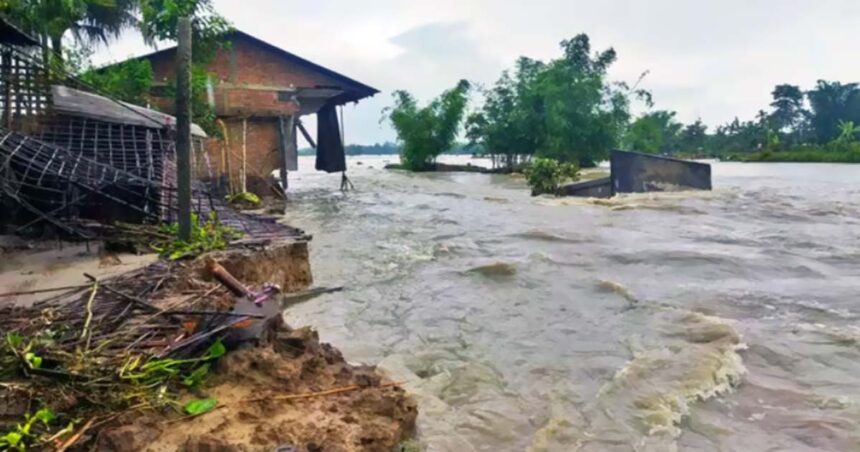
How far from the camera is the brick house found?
15.8 meters

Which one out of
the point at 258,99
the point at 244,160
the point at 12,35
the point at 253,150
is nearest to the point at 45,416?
the point at 12,35

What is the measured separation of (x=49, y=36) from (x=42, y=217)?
11.7 meters

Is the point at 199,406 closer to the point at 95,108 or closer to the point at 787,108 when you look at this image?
the point at 95,108

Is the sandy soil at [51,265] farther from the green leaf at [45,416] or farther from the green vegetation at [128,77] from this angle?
the green vegetation at [128,77]

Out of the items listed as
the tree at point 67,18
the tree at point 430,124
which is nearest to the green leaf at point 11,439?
the tree at point 67,18

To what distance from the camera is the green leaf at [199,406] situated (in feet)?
8.92

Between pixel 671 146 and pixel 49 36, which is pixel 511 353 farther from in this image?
pixel 671 146

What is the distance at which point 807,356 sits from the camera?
4789 millimetres

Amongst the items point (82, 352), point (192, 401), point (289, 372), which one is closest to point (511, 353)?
point (289, 372)

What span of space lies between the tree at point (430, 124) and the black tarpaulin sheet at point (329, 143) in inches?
912

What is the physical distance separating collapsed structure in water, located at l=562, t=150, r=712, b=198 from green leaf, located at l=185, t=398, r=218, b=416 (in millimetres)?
17384

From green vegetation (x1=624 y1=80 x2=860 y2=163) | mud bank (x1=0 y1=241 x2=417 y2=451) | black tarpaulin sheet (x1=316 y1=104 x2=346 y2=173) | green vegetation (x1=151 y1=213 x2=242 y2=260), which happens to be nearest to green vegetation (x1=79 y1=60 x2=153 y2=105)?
black tarpaulin sheet (x1=316 y1=104 x2=346 y2=173)

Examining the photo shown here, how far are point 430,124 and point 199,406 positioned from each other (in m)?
41.4

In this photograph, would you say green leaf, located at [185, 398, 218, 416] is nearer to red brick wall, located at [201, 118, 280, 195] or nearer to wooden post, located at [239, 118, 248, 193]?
wooden post, located at [239, 118, 248, 193]
